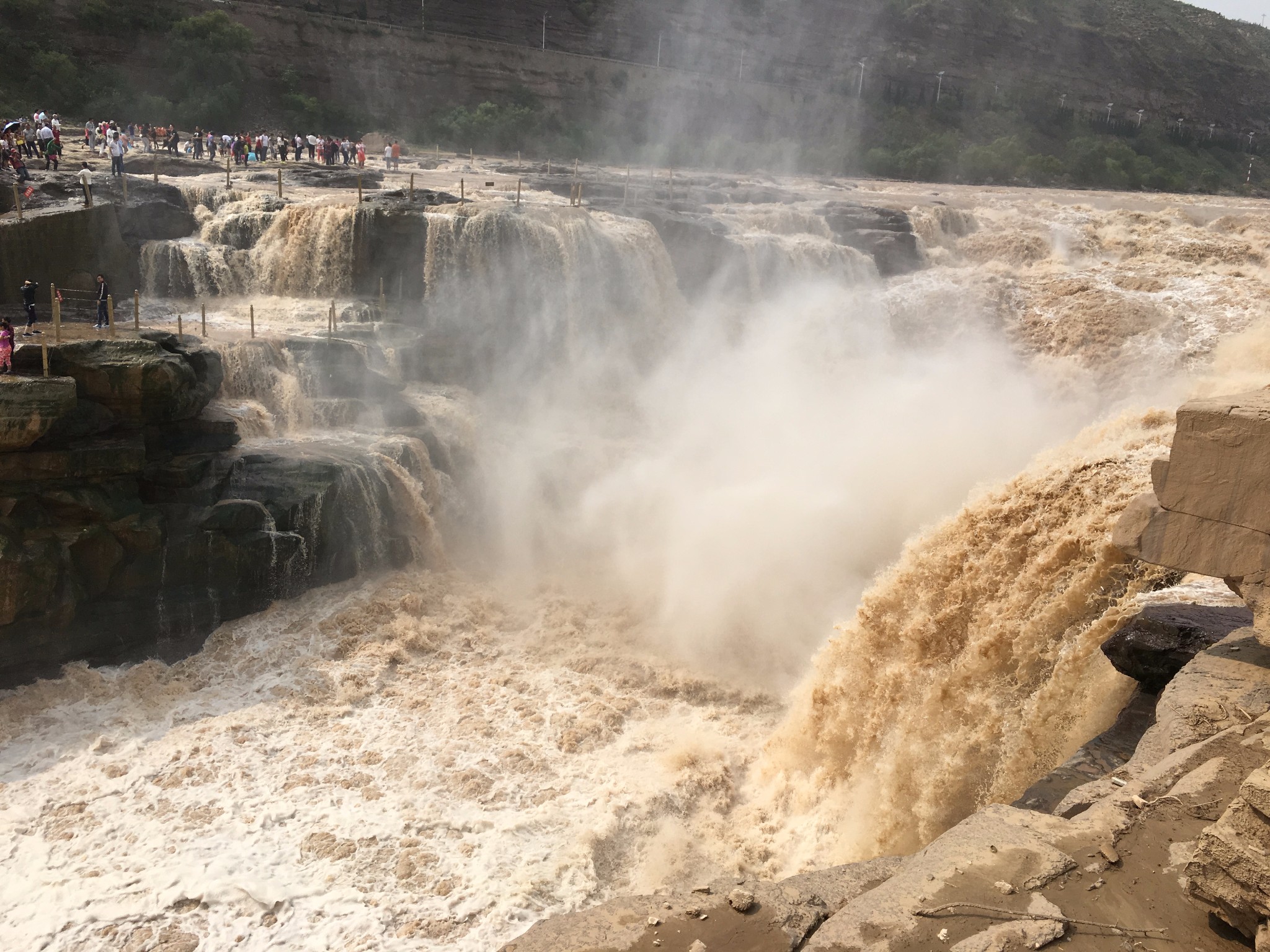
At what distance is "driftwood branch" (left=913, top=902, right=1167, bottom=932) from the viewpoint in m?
4.09

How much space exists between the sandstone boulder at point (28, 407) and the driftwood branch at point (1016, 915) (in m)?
8.99

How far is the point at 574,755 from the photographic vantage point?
9.00 metres

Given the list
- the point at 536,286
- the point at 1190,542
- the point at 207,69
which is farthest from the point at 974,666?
the point at 207,69

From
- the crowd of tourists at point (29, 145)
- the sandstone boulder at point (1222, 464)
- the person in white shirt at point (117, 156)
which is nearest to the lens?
the sandstone boulder at point (1222, 464)

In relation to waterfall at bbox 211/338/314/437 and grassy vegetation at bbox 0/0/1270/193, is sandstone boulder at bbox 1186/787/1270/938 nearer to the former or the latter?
waterfall at bbox 211/338/314/437

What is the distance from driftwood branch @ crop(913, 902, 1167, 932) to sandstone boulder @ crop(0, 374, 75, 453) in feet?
29.5

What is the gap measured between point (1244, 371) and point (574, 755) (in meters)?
10.1

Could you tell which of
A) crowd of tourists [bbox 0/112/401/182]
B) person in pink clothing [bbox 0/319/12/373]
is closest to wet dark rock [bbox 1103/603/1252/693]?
person in pink clothing [bbox 0/319/12/373]

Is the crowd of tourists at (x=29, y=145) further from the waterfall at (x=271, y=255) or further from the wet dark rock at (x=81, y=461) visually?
the wet dark rock at (x=81, y=461)

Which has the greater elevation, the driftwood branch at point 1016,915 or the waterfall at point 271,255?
the waterfall at point 271,255

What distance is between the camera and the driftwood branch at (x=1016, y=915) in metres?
4.09

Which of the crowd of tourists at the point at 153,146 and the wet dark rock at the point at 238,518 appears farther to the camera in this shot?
the crowd of tourists at the point at 153,146

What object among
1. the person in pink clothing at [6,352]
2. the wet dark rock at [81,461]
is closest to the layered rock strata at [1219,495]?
the wet dark rock at [81,461]

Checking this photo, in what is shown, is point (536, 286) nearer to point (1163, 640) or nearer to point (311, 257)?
point (311, 257)
